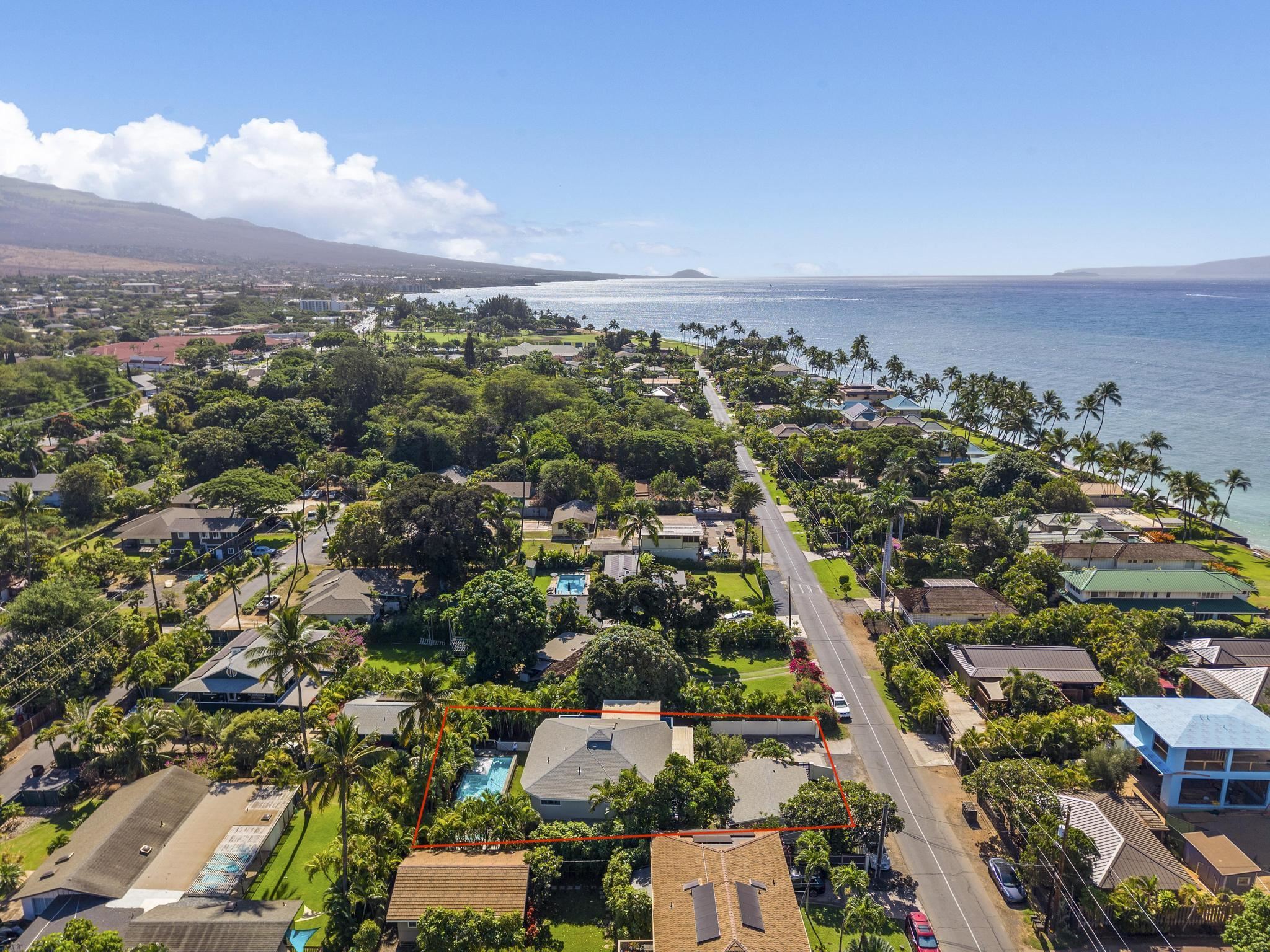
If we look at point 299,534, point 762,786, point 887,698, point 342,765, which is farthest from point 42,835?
point 887,698

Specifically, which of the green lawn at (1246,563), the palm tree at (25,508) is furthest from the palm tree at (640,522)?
the green lawn at (1246,563)

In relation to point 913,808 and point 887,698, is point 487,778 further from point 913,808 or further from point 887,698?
point 887,698

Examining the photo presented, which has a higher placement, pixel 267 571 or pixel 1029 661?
pixel 267 571

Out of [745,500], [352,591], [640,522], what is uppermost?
[745,500]

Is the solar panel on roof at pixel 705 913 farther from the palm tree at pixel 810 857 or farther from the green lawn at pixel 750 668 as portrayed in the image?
the green lawn at pixel 750 668

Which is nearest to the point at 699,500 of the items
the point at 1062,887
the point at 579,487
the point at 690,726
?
the point at 579,487

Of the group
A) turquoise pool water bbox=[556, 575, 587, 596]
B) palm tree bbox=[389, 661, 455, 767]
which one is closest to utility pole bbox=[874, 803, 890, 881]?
palm tree bbox=[389, 661, 455, 767]

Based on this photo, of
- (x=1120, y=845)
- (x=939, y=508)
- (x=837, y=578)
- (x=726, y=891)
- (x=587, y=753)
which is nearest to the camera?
(x=726, y=891)
